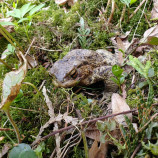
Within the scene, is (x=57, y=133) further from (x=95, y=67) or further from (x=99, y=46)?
(x=99, y=46)

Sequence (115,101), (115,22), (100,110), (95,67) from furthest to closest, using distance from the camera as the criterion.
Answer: (115,22)
(95,67)
(100,110)
(115,101)

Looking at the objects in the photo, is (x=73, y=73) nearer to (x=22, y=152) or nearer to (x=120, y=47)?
(x=120, y=47)

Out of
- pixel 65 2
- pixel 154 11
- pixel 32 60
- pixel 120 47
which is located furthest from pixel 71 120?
pixel 65 2

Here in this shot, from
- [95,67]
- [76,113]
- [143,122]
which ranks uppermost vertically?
[143,122]

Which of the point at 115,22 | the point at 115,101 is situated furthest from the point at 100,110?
the point at 115,22

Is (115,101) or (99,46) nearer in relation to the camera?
(115,101)

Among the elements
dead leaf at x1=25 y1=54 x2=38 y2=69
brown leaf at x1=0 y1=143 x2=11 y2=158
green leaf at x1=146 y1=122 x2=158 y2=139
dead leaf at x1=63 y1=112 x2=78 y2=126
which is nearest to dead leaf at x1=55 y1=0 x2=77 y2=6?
dead leaf at x1=25 y1=54 x2=38 y2=69

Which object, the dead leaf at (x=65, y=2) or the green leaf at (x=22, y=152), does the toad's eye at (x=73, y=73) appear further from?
the dead leaf at (x=65, y=2)
